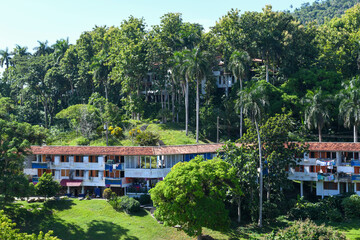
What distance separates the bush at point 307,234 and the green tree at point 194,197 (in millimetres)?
6584

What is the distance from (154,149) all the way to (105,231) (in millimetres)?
14957

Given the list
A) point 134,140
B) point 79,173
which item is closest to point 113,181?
point 79,173

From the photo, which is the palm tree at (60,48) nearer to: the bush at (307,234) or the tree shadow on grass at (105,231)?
the tree shadow on grass at (105,231)

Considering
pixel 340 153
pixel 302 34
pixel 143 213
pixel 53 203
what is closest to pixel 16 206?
pixel 53 203

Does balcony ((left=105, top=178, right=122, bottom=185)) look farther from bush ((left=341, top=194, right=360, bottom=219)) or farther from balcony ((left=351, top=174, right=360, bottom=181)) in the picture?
balcony ((left=351, top=174, right=360, bottom=181))

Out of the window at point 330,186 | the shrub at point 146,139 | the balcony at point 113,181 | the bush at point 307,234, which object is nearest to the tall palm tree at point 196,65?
the shrub at point 146,139

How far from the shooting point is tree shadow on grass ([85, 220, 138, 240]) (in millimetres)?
51031

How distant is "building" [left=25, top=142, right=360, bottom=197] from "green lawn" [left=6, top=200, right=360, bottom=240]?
20.4 ft

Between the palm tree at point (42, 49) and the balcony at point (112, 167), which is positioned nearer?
the balcony at point (112, 167)

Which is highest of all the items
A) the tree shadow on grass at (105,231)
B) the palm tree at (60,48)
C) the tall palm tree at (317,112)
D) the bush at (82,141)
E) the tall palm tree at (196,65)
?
the palm tree at (60,48)

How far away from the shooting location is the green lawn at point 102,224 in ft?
170

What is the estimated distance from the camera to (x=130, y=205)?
5700cm

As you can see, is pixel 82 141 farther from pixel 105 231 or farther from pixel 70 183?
pixel 105 231

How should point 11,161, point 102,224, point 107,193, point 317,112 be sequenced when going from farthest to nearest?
point 317,112 < point 107,193 < point 11,161 < point 102,224
